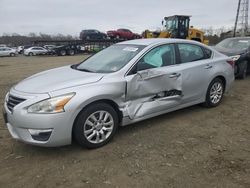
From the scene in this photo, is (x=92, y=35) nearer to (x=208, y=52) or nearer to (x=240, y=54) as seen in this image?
(x=240, y=54)

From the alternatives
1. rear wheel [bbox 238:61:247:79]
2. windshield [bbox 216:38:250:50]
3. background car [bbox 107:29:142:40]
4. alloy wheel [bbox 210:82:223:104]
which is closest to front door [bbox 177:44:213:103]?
alloy wheel [bbox 210:82:223:104]

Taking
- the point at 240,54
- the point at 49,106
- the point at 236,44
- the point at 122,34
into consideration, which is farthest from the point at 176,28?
the point at 49,106

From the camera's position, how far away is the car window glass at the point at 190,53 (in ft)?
18.4

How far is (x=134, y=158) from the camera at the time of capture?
404 cm

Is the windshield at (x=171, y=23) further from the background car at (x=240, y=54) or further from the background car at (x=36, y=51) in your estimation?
the background car at (x=36, y=51)

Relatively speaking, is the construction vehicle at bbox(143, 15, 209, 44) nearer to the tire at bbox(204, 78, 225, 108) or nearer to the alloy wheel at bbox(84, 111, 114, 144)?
the tire at bbox(204, 78, 225, 108)

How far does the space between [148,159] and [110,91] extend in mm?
1119

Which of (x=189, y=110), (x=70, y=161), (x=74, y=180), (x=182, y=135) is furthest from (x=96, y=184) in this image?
(x=189, y=110)

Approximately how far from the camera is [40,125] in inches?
152

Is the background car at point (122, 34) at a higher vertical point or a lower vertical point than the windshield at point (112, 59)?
higher

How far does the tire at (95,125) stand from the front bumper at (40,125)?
0.15 meters

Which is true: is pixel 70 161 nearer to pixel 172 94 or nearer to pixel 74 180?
pixel 74 180

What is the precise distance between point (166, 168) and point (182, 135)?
3.90 feet

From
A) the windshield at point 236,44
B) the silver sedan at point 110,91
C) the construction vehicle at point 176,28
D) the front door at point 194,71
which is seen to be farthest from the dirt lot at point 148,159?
the construction vehicle at point 176,28
